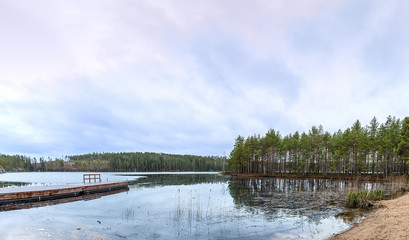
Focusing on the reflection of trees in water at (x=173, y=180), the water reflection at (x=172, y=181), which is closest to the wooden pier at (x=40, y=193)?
the water reflection at (x=172, y=181)

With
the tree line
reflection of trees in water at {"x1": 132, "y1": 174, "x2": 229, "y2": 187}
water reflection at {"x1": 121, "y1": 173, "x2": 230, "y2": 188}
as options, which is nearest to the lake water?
water reflection at {"x1": 121, "y1": 173, "x2": 230, "y2": 188}

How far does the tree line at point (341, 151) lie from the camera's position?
6072 centimetres

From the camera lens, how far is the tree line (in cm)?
6072

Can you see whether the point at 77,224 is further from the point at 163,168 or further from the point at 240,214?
the point at 163,168

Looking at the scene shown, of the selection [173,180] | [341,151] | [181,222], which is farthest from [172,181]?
[341,151]

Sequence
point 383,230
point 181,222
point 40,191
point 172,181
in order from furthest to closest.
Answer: point 172,181 → point 40,191 → point 181,222 → point 383,230

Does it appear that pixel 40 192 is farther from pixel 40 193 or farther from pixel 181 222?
pixel 181 222

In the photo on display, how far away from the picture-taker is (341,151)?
226 ft

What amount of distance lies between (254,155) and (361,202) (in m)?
72.9

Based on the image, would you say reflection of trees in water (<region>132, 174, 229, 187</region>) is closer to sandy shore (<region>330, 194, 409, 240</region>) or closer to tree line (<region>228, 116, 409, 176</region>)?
tree line (<region>228, 116, 409, 176</region>)

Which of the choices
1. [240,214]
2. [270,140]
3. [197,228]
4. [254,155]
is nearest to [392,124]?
[270,140]

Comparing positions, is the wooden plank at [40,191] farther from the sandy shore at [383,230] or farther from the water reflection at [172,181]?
the sandy shore at [383,230]

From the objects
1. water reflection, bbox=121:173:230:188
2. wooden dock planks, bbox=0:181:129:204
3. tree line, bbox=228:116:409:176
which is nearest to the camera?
wooden dock planks, bbox=0:181:129:204

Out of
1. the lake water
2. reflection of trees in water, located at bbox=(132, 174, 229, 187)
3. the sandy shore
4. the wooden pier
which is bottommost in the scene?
reflection of trees in water, located at bbox=(132, 174, 229, 187)
